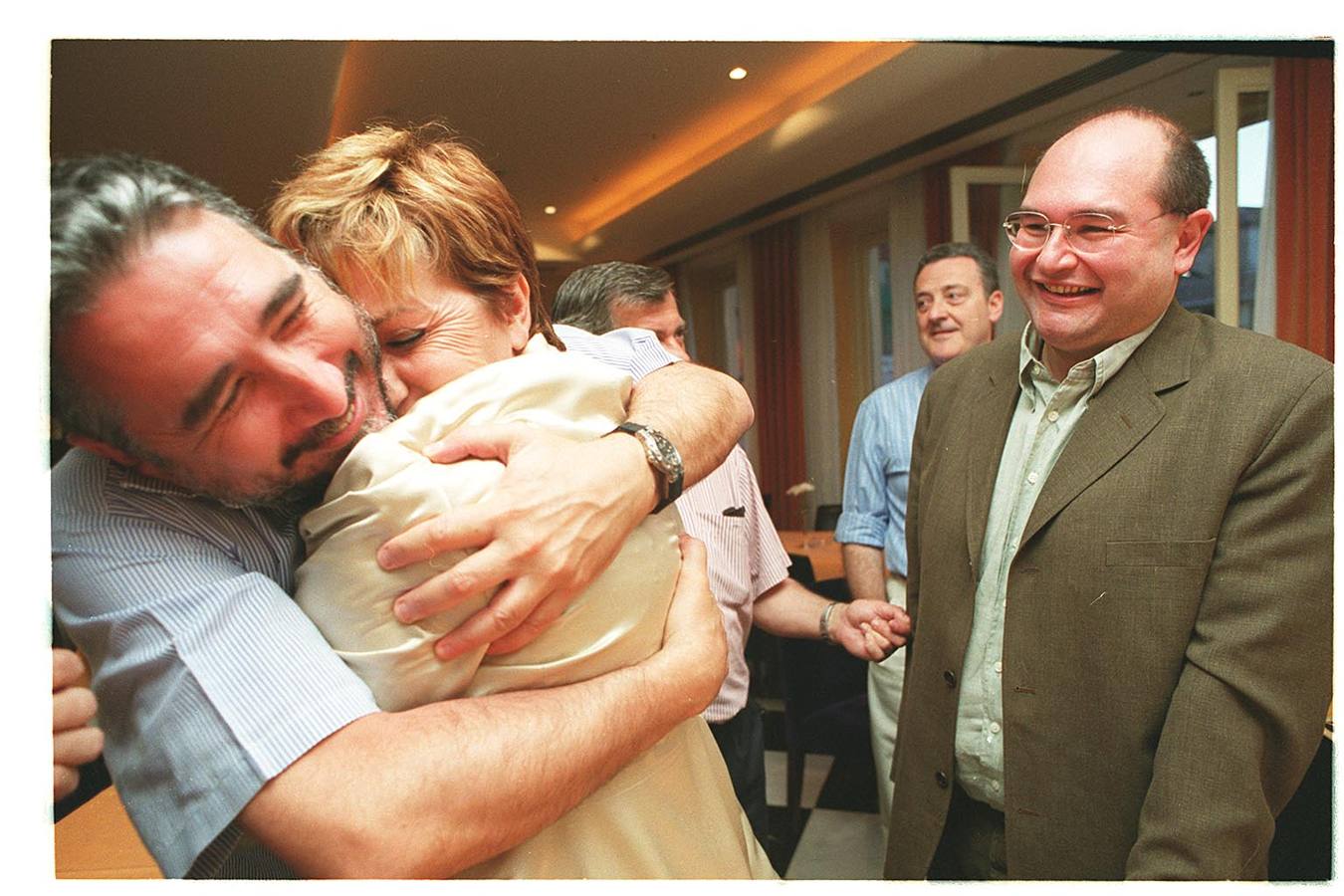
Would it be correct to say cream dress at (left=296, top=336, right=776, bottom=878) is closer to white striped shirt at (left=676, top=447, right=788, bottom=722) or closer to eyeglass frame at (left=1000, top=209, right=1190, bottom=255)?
white striped shirt at (left=676, top=447, right=788, bottom=722)

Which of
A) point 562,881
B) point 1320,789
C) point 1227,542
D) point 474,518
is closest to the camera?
point 474,518

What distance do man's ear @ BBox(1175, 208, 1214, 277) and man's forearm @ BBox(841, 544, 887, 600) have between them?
1.79 ft

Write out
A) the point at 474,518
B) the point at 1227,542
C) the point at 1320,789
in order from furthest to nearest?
the point at 1320,789
the point at 1227,542
the point at 474,518

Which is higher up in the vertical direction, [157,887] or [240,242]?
[240,242]

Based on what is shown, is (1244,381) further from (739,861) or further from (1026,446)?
(739,861)

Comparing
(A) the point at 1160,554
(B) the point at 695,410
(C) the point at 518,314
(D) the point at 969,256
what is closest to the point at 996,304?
(D) the point at 969,256

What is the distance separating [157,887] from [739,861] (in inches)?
23.9

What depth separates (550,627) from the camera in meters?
0.69

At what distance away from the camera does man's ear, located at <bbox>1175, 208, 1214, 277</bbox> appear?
94 cm

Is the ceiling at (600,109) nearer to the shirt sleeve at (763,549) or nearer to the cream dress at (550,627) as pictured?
the cream dress at (550,627)

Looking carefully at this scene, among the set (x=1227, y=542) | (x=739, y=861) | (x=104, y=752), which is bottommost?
(x=739, y=861)

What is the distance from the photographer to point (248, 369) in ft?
2.18

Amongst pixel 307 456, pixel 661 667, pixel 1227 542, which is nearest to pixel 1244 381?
pixel 1227 542

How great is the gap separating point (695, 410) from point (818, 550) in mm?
485
